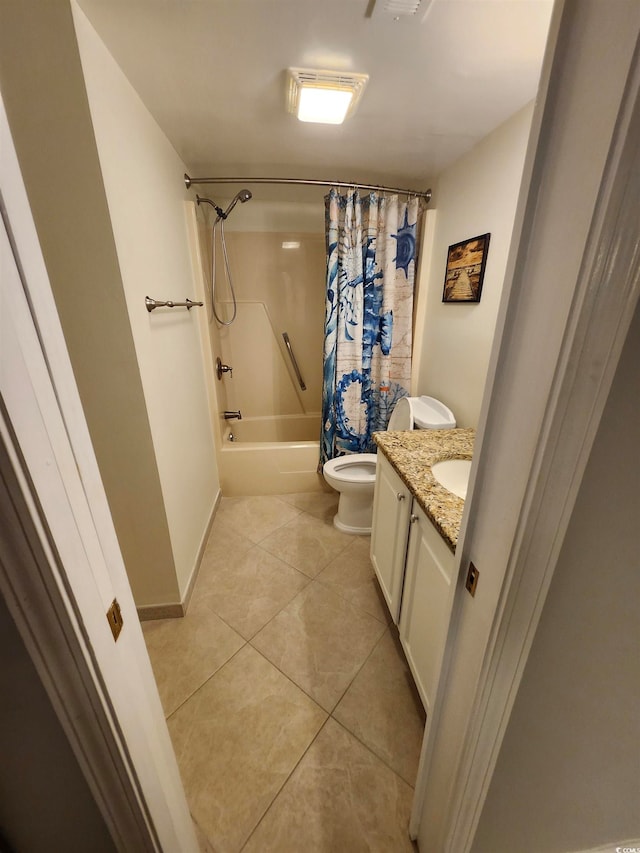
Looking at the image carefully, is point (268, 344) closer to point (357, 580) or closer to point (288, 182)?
point (288, 182)

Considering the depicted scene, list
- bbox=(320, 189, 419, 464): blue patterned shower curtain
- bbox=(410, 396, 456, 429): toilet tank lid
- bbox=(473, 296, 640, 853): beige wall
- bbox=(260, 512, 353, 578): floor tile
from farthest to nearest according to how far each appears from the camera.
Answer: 1. bbox=(320, 189, 419, 464): blue patterned shower curtain
2. bbox=(260, 512, 353, 578): floor tile
3. bbox=(410, 396, 456, 429): toilet tank lid
4. bbox=(473, 296, 640, 853): beige wall

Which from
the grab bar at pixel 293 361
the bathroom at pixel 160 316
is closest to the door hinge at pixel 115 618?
the bathroom at pixel 160 316

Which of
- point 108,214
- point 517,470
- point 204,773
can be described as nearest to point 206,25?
point 108,214

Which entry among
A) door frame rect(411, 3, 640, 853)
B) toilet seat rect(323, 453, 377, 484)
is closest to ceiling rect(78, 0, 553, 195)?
door frame rect(411, 3, 640, 853)

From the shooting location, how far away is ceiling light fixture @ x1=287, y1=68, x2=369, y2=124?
48.9 inches

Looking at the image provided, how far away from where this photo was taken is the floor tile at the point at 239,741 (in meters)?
1.03

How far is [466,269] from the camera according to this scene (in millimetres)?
1812

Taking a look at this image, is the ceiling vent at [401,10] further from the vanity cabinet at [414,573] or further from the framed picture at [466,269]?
the vanity cabinet at [414,573]

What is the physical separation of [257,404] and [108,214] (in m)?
2.17

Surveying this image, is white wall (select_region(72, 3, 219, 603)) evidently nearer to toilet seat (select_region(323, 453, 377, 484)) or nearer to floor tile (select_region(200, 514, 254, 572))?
floor tile (select_region(200, 514, 254, 572))

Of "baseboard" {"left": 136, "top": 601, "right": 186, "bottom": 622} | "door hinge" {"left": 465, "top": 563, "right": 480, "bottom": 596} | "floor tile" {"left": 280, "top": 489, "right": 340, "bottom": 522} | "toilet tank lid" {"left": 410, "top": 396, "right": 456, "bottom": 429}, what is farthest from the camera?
"floor tile" {"left": 280, "top": 489, "right": 340, "bottom": 522}

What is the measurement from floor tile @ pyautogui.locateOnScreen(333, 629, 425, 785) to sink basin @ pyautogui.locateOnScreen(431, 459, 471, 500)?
2.69 feet

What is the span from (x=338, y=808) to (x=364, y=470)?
5.08ft

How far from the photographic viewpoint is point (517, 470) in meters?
0.51
